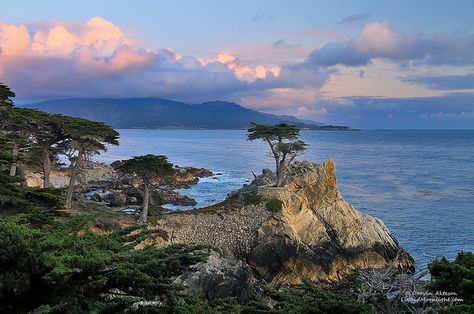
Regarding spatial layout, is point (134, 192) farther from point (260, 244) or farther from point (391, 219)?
point (391, 219)

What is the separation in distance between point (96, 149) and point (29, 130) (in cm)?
390

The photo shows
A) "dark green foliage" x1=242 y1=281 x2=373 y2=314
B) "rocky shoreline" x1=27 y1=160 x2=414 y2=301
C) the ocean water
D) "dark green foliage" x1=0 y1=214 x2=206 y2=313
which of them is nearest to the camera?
"dark green foliage" x1=0 y1=214 x2=206 y2=313

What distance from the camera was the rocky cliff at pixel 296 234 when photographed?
960 inches

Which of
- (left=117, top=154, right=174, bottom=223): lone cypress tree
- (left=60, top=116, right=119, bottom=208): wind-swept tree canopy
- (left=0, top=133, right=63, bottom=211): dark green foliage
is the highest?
(left=60, top=116, right=119, bottom=208): wind-swept tree canopy

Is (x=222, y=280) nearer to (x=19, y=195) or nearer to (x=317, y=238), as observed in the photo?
(x=317, y=238)

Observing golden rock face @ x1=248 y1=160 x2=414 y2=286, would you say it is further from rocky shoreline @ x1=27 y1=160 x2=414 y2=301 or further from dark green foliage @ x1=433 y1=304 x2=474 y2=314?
dark green foliage @ x1=433 y1=304 x2=474 y2=314

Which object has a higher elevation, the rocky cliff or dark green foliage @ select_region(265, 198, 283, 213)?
dark green foliage @ select_region(265, 198, 283, 213)

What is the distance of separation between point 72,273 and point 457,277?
6231mm

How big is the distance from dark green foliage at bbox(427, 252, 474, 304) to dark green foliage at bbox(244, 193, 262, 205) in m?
19.4

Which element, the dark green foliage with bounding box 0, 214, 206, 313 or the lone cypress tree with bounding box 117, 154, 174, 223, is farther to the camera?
the lone cypress tree with bounding box 117, 154, 174, 223

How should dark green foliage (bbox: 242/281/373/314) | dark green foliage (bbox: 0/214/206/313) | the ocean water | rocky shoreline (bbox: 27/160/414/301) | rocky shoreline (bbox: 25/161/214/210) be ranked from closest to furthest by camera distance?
dark green foliage (bbox: 0/214/206/313) < dark green foliage (bbox: 242/281/373/314) < rocky shoreline (bbox: 27/160/414/301) < the ocean water < rocky shoreline (bbox: 25/161/214/210)

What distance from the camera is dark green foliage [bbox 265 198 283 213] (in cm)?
2689

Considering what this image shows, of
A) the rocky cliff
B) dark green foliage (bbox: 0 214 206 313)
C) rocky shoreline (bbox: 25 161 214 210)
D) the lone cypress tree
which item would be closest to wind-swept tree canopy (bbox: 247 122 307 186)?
the rocky cliff

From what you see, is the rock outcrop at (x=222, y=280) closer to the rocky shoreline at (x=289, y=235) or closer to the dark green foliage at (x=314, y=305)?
the rocky shoreline at (x=289, y=235)
